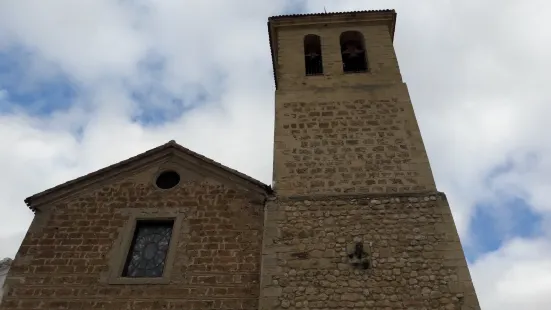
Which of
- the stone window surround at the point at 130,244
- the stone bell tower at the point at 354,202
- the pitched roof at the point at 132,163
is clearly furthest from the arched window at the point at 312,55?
the stone window surround at the point at 130,244

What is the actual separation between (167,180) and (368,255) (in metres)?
3.79

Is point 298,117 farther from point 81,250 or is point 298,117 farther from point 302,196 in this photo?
point 81,250

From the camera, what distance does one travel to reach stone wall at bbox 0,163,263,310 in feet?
21.7

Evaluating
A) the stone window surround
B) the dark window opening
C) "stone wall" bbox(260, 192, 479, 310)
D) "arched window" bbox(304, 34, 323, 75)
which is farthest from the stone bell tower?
the dark window opening

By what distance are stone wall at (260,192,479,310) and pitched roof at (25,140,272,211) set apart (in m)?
0.81

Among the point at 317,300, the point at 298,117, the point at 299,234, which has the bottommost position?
the point at 317,300

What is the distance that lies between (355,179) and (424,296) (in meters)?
2.26

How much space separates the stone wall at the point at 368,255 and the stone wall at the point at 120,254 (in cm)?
47

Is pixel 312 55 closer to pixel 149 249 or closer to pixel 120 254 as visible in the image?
pixel 149 249

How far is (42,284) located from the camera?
6.83 meters

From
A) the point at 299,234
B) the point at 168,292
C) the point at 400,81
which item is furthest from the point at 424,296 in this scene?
the point at 400,81

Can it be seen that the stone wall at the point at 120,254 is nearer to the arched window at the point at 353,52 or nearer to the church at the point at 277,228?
the church at the point at 277,228

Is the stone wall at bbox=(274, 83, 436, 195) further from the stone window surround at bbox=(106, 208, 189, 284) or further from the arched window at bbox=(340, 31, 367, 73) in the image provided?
the stone window surround at bbox=(106, 208, 189, 284)

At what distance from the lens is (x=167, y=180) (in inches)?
327
